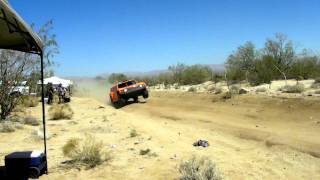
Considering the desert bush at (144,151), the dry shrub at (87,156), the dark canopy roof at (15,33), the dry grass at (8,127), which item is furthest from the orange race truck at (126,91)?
the dark canopy roof at (15,33)

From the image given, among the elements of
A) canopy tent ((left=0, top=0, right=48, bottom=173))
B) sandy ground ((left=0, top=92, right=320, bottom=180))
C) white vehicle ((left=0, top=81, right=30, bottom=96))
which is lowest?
sandy ground ((left=0, top=92, right=320, bottom=180))

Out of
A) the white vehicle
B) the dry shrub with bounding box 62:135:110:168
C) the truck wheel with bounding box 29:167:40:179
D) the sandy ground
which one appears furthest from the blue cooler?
the white vehicle

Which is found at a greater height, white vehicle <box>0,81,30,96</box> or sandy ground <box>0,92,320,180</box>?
white vehicle <box>0,81,30,96</box>

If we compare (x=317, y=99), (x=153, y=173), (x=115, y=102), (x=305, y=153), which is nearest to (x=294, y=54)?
(x=115, y=102)

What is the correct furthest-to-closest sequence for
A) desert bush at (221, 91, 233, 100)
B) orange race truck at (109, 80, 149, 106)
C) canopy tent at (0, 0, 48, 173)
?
orange race truck at (109, 80, 149, 106) → desert bush at (221, 91, 233, 100) → canopy tent at (0, 0, 48, 173)

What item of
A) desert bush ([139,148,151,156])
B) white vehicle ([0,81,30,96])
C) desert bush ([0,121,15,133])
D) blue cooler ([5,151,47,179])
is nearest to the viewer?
blue cooler ([5,151,47,179])

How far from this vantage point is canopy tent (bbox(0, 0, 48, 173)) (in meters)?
8.92

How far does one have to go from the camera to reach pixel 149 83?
80.8 meters

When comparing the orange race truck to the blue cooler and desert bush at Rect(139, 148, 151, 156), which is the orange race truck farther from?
the blue cooler

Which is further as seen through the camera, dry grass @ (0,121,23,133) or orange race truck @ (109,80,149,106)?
orange race truck @ (109,80,149,106)

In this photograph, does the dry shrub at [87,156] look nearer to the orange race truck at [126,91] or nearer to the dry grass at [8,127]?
the dry grass at [8,127]

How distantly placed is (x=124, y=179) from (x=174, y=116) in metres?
17.1

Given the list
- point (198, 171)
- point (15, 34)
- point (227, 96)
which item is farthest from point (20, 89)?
point (198, 171)

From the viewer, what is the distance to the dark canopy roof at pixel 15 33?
353 inches
